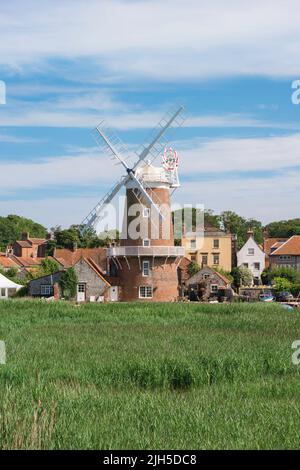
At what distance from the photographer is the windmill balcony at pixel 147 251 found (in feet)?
176

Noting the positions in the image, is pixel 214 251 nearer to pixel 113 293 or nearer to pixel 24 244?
pixel 113 293

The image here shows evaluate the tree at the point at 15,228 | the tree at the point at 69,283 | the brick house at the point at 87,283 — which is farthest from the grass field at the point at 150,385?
the tree at the point at 15,228

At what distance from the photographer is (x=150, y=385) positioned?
1991cm

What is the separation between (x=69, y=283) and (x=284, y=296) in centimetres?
1571

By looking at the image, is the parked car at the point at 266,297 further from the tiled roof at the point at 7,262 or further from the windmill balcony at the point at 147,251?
the tiled roof at the point at 7,262

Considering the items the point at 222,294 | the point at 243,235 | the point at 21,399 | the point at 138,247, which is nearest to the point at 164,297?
the point at 138,247

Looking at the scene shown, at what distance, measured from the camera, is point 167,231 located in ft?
180

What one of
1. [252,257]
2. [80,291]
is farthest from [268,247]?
[80,291]

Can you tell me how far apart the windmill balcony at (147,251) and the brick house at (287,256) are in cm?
2885

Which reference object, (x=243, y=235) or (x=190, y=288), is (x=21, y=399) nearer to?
(x=190, y=288)

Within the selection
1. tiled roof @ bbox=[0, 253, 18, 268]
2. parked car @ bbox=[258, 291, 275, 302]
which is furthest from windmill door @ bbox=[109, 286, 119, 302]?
tiled roof @ bbox=[0, 253, 18, 268]

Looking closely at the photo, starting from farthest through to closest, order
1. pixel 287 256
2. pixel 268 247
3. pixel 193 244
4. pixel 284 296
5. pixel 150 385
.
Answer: pixel 268 247, pixel 287 256, pixel 193 244, pixel 284 296, pixel 150 385

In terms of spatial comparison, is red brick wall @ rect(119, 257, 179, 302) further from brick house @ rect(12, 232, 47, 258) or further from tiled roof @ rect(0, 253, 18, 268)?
brick house @ rect(12, 232, 47, 258)

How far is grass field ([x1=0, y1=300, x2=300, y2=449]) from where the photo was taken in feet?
43.7
